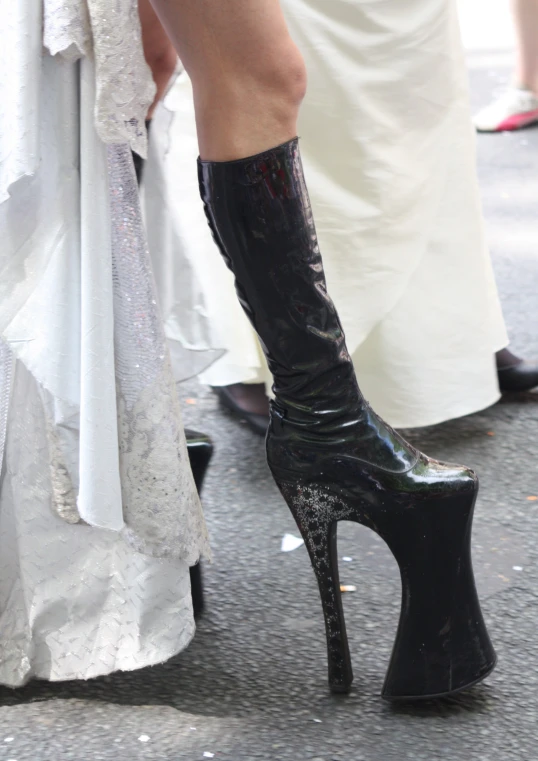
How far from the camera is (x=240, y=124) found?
44.1 inches

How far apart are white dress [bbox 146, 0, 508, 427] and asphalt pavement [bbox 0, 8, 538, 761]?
164 mm

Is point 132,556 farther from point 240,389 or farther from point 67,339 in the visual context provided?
point 240,389

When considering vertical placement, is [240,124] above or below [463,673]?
above

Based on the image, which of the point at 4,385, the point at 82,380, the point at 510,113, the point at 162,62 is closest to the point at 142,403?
the point at 82,380

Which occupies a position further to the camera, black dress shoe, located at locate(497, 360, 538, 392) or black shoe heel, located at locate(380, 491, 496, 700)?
black dress shoe, located at locate(497, 360, 538, 392)

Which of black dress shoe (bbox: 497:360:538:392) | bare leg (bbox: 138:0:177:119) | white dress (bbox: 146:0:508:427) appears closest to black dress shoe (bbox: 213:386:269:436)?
white dress (bbox: 146:0:508:427)

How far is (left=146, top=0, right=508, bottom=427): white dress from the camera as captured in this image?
1.83m

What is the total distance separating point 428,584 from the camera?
1211mm

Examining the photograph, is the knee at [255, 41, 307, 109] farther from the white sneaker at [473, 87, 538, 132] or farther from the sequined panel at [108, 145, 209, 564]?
the white sneaker at [473, 87, 538, 132]

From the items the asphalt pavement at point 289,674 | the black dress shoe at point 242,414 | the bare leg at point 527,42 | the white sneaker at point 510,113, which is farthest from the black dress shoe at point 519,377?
the bare leg at point 527,42

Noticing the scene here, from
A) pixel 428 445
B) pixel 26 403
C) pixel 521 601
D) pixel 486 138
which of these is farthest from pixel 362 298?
pixel 486 138

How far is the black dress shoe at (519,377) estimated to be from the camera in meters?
2.15

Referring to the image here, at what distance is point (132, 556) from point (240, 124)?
21.2 inches

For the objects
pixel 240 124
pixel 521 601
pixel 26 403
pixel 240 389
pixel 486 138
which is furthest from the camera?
pixel 486 138
